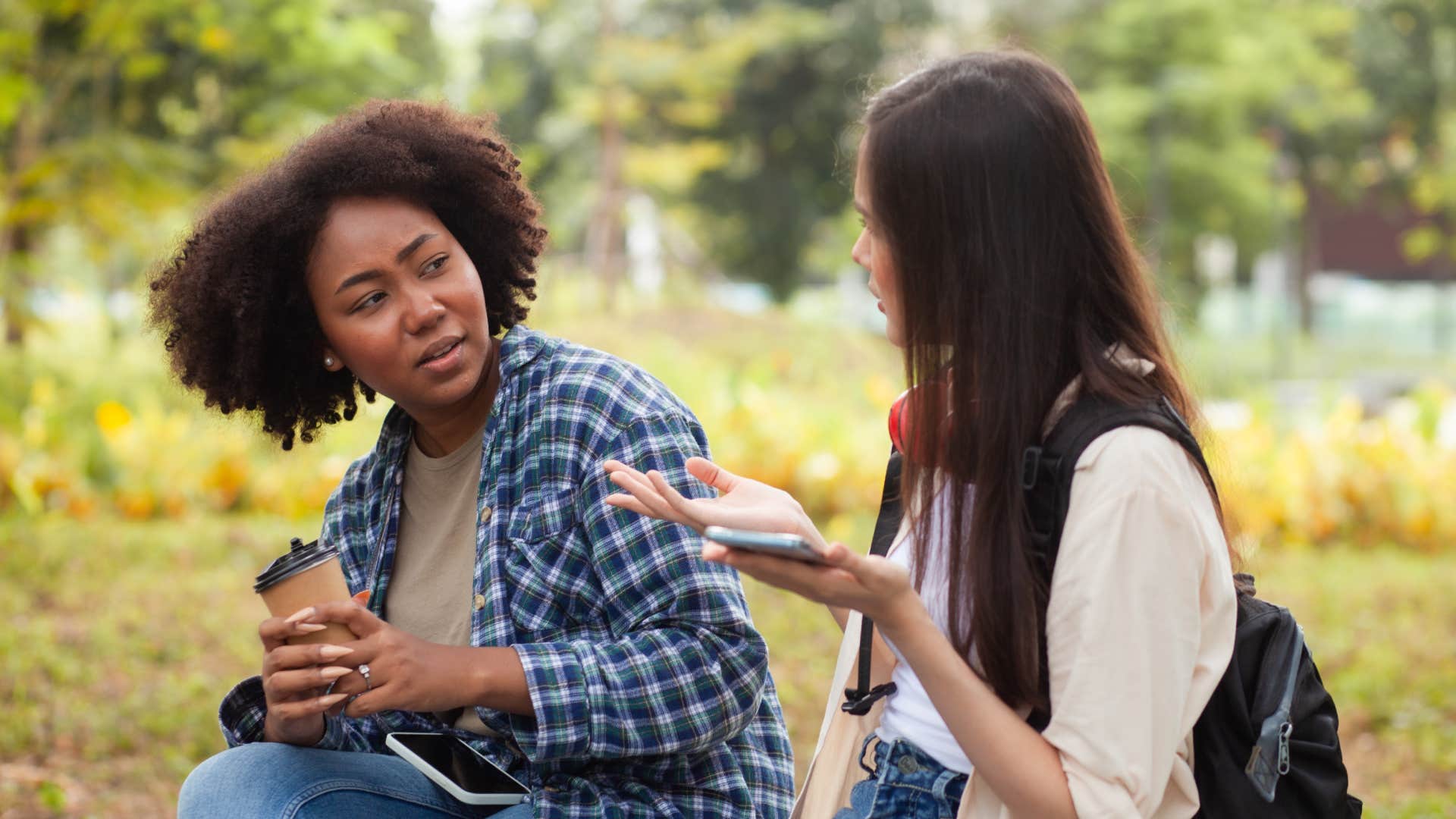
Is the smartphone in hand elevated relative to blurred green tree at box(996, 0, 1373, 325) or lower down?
lower down

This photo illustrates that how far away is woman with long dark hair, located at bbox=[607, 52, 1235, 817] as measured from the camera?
146 centimetres

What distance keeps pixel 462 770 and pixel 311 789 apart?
225mm

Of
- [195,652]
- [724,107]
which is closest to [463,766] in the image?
[195,652]

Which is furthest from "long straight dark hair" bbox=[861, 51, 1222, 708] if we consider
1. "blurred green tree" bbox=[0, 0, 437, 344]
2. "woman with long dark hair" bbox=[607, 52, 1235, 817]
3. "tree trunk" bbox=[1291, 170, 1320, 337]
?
"tree trunk" bbox=[1291, 170, 1320, 337]

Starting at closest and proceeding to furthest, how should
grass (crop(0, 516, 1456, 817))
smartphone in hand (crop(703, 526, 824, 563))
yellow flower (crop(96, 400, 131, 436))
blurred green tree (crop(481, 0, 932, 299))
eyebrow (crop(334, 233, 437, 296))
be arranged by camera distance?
1. smartphone in hand (crop(703, 526, 824, 563))
2. eyebrow (crop(334, 233, 437, 296))
3. grass (crop(0, 516, 1456, 817))
4. yellow flower (crop(96, 400, 131, 436))
5. blurred green tree (crop(481, 0, 932, 299))

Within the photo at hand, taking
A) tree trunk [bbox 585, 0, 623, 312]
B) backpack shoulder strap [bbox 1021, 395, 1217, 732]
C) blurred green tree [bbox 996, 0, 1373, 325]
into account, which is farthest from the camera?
blurred green tree [bbox 996, 0, 1373, 325]

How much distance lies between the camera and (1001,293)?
1573 mm

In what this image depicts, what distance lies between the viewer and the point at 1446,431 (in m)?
8.70

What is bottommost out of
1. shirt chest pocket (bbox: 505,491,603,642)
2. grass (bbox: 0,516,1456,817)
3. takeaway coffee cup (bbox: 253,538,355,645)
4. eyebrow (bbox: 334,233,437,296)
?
grass (bbox: 0,516,1456,817)

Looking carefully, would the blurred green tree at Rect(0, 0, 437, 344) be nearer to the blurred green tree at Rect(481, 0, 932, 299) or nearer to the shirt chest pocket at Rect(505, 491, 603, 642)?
the shirt chest pocket at Rect(505, 491, 603, 642)

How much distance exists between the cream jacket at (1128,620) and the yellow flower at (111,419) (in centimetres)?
698

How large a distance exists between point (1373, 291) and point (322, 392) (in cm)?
4007

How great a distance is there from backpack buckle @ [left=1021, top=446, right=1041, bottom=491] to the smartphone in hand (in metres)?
0.28

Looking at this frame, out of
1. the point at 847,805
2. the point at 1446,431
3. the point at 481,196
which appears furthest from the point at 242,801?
the point at 1446,431
